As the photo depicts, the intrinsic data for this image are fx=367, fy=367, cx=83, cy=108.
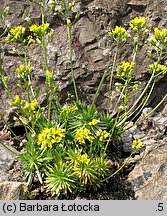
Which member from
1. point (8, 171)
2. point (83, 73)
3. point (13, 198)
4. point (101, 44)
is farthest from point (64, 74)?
point (13, 198)

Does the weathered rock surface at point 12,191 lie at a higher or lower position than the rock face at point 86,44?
lower

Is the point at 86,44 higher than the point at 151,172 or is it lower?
higher

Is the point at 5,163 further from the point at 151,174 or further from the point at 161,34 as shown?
the point at 161,34

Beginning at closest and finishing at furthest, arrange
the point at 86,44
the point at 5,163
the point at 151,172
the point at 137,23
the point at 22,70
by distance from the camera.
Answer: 1. the point at 22,70
2. the point at 137,23
3. the point at 151,172
4. the point at 5,163
5. the point at 86,44

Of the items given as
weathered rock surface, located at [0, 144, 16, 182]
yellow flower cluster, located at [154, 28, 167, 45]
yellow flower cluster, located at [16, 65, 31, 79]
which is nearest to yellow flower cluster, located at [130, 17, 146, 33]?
yellow flower cluster, located at [154, 28, 167, 45]

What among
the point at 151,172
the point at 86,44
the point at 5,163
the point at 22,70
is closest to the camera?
the point at 22,70

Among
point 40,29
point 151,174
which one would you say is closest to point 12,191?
point 151,174

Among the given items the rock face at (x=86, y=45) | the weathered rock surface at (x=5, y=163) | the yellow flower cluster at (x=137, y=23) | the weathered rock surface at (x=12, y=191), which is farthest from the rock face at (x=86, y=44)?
the weathered rock surface at (x=12, y=191)

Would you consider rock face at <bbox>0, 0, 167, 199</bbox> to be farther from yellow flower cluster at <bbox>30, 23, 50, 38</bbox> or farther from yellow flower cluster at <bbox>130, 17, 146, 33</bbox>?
yellow flower cluster at <bbox>30, 23, 50, 38</bbox>

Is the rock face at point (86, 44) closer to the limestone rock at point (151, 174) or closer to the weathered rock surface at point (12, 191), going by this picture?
the limestone rock at point (151, 174)
